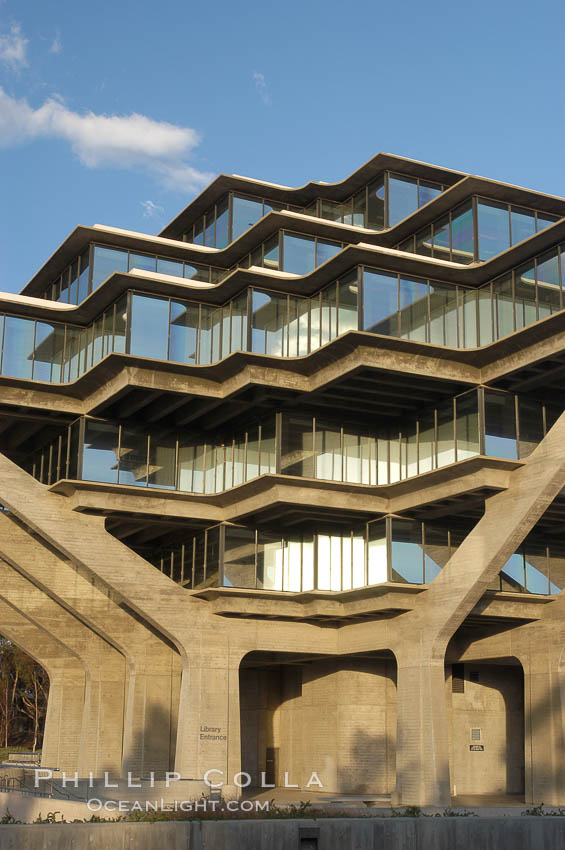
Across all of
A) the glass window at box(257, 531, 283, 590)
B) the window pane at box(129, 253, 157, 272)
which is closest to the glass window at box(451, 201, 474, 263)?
the window pane at box(129, 253, 157, 272)

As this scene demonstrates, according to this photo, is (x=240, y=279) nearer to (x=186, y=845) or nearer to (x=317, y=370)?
(x=317, y=370)

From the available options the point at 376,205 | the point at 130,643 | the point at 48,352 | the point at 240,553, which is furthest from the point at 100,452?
the point at 376,205

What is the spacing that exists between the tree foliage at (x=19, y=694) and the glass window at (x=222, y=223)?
4827 cm

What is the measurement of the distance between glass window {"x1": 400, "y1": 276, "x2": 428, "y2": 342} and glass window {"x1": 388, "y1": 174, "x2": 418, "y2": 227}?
10480 millimetres

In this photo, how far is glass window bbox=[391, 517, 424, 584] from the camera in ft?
132

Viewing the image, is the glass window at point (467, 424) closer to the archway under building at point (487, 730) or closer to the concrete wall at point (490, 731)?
the archway under building at point (487, 730)

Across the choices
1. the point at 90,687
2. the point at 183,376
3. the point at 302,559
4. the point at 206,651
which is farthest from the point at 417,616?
the point at 90,687

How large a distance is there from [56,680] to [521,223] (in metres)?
29.9

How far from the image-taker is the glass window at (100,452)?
42.2m

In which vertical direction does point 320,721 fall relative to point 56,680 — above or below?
below

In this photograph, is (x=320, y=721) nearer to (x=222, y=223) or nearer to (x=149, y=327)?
(x=149, y=327)

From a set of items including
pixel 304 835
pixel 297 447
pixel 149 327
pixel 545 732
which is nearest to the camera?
pixel 304 835

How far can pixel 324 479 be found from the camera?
4072 cm

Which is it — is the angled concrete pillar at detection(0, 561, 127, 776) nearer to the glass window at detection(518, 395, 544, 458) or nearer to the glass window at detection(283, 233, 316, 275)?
the glass window at detection(283, 233, 316, 275)
